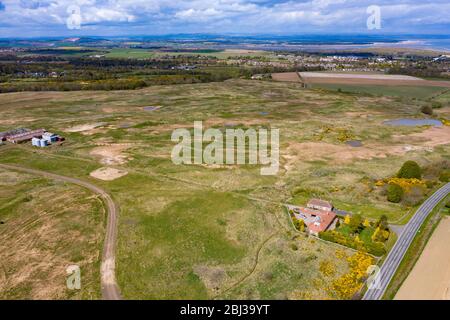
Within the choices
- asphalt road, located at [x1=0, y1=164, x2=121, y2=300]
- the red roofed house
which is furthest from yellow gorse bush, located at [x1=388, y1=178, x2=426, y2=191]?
asphalt road, located at [x1=0, y1=164, x2=121, y2=300]

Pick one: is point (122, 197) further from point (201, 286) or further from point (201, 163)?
point (201, 286)

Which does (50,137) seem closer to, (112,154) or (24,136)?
(24,136)

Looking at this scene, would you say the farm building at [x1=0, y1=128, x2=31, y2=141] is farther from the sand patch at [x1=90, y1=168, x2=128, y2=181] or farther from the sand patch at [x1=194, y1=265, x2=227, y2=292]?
the sand patch at [x1=194, y1=265, x2=227, y2=292]

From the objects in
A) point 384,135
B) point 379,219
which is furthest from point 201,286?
point 384,135

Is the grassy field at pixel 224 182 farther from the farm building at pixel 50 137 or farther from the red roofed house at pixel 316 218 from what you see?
the farm building at pixel 50 137

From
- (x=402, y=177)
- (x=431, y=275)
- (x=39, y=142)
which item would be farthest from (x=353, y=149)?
(x=39, y=142)
